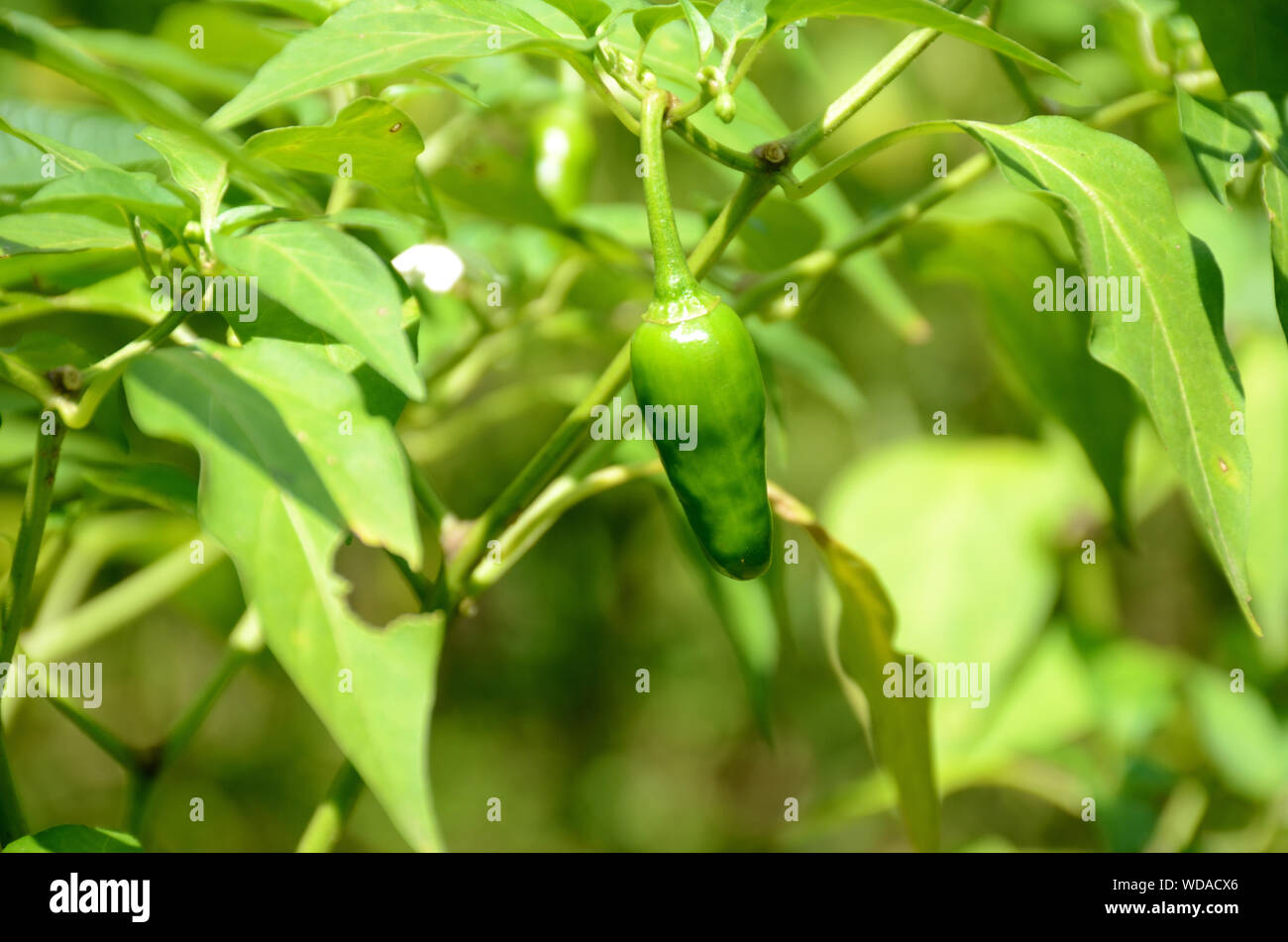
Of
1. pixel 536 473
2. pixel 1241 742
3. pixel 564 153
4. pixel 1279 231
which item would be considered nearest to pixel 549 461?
pixel 536 473

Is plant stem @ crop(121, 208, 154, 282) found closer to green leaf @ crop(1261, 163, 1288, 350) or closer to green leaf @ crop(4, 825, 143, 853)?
green leaf @ crop(4, 825, 143, 853)

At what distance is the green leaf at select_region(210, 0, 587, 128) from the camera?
38 cm

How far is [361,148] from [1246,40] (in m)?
0.40

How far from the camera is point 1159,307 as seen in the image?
435mm

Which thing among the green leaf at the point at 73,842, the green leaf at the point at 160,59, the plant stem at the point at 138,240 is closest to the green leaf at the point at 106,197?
the plant stem at the point at 138,240

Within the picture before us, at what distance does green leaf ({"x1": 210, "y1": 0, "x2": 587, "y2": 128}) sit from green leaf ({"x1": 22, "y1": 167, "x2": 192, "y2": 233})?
0.16 ft

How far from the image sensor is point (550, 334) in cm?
86

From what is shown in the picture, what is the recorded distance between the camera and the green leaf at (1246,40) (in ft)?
1.71

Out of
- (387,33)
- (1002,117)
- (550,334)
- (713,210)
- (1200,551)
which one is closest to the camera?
(387,33)
